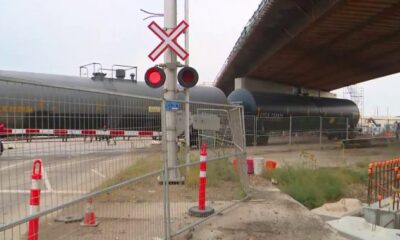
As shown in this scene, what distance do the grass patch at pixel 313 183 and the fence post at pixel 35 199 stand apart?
733cm

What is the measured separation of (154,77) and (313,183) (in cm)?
491

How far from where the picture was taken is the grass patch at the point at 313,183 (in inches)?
414

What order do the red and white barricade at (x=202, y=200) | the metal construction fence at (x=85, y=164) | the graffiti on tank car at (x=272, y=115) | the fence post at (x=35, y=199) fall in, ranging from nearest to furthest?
the metal construction fence at (x=85, y=164)
the fence post at (x=35, y=199)
the red and white barricade at (x=202, y=200)
the graffiti on tank car at (x=272, y=115)

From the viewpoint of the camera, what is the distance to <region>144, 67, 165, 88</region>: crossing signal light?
9.65m

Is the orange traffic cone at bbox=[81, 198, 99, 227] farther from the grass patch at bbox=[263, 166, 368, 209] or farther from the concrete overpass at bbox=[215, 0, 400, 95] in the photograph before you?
the concrete overpass at bbox=[215, 0, 400, 95]

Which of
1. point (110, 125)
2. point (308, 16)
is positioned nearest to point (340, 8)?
point (308, 16)

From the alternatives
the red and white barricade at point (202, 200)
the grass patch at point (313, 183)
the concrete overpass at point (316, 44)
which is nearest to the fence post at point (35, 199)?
the red and white barricade at point (202, 200)

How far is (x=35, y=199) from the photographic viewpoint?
4.10 meters

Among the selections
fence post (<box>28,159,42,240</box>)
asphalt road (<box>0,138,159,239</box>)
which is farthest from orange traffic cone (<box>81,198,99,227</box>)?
fence post (<box>28,159,42,240</box>)

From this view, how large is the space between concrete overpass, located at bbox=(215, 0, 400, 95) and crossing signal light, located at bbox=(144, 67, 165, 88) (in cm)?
966

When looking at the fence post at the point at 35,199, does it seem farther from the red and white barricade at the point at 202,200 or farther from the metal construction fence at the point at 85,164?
the red and white barricade at the point at 202,200

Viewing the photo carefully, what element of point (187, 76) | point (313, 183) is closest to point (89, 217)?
point (187, 76)

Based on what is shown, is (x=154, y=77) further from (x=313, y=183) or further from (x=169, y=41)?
(x=313, y=183)

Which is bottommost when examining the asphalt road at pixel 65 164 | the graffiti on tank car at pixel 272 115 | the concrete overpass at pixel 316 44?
the asphalt road at pixel 65 164
